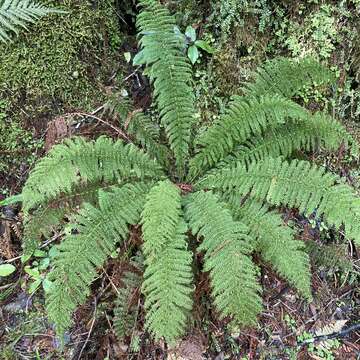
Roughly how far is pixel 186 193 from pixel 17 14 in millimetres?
1968

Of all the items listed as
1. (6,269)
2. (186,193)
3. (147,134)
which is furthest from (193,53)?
(6,269)

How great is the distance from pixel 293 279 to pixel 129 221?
1.22m

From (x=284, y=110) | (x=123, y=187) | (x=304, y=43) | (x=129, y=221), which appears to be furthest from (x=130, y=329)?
(x=304, y=43)

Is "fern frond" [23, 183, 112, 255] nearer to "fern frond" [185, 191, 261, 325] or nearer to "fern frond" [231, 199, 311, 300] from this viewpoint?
"fern frond" [185, 191, 261, 325]

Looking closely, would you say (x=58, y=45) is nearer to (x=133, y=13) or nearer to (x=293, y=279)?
(x=133, y=13)

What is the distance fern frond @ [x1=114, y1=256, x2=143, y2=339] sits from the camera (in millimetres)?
3521

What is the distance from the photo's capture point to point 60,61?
13.1 ft

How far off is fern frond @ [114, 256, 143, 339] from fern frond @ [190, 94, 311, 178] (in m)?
0.95

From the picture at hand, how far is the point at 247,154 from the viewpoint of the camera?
3.79 m

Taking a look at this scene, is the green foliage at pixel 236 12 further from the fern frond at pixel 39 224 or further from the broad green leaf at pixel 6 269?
the broad green leaf at pixel 6 269

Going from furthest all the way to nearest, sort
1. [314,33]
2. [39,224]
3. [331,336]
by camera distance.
A: [314,33] < [331,336] < [39,224]

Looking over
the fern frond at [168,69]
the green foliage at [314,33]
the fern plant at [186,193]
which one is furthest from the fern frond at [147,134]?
the green foliage at [314,33]

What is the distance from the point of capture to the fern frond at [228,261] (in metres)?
3.06

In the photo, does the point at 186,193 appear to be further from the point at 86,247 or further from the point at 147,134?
the point at 86,247
